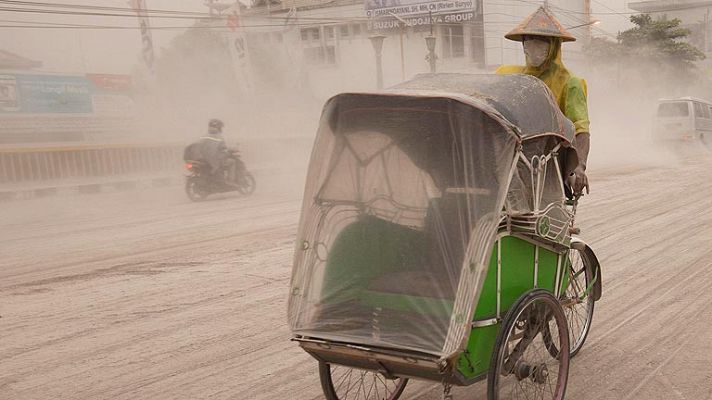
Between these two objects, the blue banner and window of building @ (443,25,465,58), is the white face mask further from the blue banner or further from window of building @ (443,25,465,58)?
window of building @ (443,25,465,58)

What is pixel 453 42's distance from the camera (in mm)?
51656

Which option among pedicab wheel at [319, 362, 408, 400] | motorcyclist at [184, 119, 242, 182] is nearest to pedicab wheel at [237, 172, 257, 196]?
motorcyclist at [184, 119, 242, 182]

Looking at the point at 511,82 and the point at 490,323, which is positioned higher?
the point at 511,82

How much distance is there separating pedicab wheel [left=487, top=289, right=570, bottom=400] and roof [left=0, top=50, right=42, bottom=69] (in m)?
23.7

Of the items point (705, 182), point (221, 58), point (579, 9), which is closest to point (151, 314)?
point (705, 182)

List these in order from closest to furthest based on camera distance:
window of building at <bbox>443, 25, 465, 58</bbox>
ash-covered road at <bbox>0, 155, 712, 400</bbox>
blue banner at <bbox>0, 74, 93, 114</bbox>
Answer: ash-covered road at <bbox>0, 155, 712, 400</bbox>, blue banner at <bbox>0, 74, 93, 114</bbox>, window of building at <bbox>443, 25, 465, 58</bbox>

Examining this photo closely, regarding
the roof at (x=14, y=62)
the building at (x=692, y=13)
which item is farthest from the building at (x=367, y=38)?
the roof at (x=14, y=62)

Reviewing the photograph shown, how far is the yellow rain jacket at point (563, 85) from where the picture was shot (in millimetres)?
4617

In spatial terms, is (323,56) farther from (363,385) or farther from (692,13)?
(363,385)

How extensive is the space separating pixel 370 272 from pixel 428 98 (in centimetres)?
86

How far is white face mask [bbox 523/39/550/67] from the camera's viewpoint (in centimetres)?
471

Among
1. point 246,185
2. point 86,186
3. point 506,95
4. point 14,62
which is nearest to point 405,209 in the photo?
point 506,95

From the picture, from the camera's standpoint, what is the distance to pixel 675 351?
16.1 feet

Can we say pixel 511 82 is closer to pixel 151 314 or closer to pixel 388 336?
pixel 388 336
